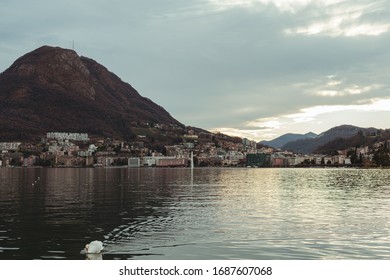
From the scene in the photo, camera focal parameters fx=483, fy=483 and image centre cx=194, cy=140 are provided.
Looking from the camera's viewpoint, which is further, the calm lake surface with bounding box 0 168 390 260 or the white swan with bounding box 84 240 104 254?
the calm lake surface with bounding box 0 168 390 260

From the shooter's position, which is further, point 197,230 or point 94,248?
point 197,230

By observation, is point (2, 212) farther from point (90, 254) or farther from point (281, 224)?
point (281, 224)

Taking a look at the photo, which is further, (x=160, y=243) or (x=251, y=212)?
(x=251, y=212)

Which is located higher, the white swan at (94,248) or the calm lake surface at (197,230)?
the white swan at (94,248)

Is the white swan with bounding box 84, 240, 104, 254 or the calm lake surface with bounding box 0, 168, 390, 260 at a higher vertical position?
the white swan with bounding box 84, 240, 104, 254

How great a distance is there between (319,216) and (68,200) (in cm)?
2671

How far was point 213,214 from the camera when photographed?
3900cm

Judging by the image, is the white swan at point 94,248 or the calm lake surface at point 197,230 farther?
the calm lake surface at point 197,230

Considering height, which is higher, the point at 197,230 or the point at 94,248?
the point at 94,248
